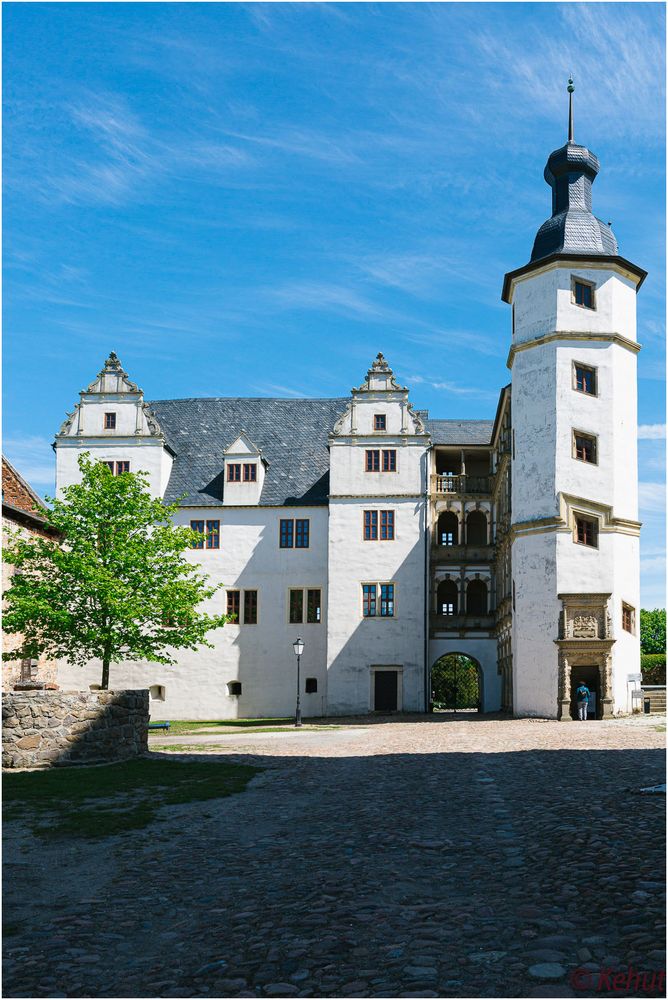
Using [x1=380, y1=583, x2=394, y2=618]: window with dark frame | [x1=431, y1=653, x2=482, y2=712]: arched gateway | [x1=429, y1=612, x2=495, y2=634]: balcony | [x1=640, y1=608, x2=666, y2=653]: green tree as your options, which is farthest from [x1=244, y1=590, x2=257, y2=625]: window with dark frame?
[x1=640, y1=608, x2=666, y2=653]: green tree

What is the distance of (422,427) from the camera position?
4706cm

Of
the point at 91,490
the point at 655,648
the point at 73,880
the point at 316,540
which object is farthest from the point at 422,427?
the point at 655,648

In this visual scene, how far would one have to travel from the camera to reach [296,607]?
155ft

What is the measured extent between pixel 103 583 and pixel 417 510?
19.4 metres

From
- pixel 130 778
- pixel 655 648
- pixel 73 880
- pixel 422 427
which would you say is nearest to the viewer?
pixel 73 880

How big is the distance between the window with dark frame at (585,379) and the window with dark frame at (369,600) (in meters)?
13.9

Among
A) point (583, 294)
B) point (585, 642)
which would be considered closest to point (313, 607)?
point (585, 642)

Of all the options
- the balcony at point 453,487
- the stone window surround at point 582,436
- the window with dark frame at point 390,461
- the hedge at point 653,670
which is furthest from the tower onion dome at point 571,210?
the hedge at point 653,670

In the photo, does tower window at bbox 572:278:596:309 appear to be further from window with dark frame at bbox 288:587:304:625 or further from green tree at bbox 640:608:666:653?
green tree at bbox 640:608:666:653

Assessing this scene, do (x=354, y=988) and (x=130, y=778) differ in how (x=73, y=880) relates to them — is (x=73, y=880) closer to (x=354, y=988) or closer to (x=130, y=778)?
(x=354, y=988)

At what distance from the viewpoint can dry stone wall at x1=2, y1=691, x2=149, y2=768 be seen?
1766 cm

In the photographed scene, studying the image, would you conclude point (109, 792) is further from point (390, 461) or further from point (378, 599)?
point (390, 461)

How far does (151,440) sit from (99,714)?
31747 mm

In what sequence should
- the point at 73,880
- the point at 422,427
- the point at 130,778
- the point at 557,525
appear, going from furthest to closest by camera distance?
the point at 422,427
the point at 557,525
the point at 130,778
the point at 73,880
